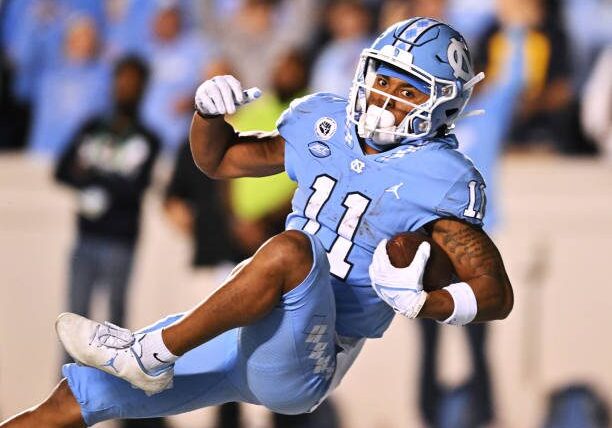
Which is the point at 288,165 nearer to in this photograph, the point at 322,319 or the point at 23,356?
the point at 322,319

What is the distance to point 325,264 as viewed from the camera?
7.66 feet

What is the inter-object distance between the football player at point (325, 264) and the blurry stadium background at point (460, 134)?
1.86 meters

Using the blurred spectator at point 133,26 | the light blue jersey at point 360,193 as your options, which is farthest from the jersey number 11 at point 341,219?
the blurred spectator at point 133,26

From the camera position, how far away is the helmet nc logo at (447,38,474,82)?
8.27 feet

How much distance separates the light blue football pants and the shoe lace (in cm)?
9

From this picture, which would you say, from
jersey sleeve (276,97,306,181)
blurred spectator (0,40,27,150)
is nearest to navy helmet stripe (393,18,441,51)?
jersey sleeve (276,97,306,181)

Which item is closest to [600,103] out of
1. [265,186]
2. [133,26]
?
[265,186]

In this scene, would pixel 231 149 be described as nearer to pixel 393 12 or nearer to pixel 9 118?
pixel 393 12

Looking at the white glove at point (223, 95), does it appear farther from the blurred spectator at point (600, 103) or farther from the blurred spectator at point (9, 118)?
the blurred spectator at point (9, 118)

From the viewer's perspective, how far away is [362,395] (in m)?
4.71

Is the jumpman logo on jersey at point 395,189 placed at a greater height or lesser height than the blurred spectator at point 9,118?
lesser

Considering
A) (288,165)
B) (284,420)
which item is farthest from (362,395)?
(288,165)

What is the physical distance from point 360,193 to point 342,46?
2.21 metres

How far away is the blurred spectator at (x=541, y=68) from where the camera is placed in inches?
178
